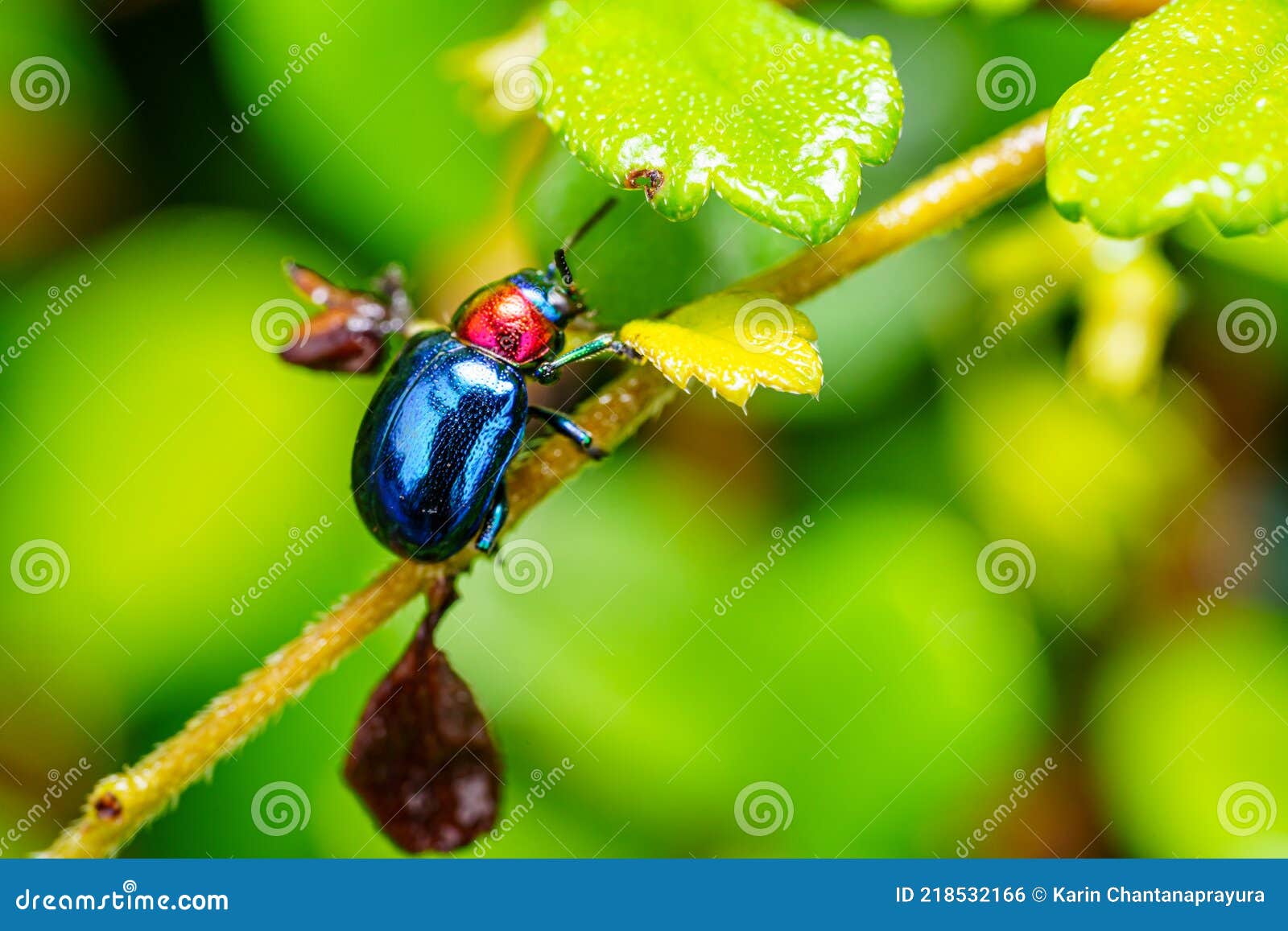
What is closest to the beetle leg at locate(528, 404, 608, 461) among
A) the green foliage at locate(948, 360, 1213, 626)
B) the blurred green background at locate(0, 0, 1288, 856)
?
the blurred green background at locate(0, 0, 1288, 856)

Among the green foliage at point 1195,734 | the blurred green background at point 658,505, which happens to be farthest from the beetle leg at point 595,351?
the green foliage at point 1195,734

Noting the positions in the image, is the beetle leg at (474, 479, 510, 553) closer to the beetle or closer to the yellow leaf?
the beetle

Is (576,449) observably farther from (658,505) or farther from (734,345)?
(658,505)

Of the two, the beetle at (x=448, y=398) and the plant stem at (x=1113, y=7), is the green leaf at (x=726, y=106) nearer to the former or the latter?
the beetle at (x=448, y=398)

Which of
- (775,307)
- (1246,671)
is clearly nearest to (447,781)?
(775,307)

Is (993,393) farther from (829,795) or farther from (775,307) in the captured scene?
(775,307)
